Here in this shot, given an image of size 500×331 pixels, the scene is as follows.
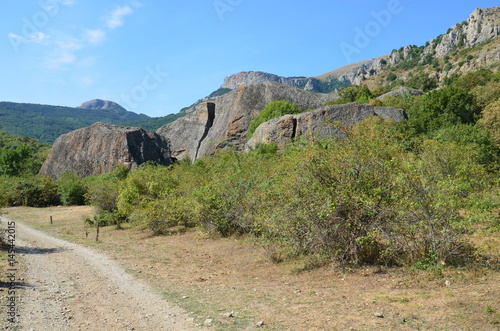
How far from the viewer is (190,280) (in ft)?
30.9

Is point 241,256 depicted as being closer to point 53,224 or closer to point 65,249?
point 65,249

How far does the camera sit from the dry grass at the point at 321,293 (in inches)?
223

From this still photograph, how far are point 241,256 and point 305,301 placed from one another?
16.9ft

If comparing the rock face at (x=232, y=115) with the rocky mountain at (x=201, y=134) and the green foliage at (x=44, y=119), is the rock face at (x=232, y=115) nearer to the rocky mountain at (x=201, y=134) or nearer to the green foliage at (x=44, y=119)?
the rocky mountain at (x=201, y=134)

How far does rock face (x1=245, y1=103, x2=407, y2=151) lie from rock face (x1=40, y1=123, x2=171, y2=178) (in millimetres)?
18510

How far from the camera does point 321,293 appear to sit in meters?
7.53

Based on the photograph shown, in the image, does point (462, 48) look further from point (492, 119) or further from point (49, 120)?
point (49, 120)

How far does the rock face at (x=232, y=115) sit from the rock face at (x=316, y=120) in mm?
9361

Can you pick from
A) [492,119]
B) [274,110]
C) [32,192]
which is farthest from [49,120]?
[492,119]

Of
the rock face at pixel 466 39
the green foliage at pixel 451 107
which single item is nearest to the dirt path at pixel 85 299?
the green foliage at pixel 451 107

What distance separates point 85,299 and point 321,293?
5054mm

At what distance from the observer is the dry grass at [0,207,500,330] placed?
5668 mm

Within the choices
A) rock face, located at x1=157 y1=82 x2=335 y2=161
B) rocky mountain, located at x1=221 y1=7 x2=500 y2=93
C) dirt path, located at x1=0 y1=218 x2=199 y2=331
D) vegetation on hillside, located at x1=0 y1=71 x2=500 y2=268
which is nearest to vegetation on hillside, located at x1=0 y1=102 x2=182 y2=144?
rocky mountain, located at x1=221 y1=7 x2=500 y2=93

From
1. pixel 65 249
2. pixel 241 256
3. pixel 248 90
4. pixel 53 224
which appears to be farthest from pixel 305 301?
pixel 248 90
